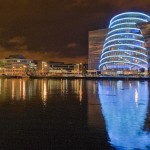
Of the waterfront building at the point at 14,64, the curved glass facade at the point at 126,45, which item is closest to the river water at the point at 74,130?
the curved glass facade at the point at 126,45

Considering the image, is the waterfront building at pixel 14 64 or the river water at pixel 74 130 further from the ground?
the waterfront building at pixel 14 64

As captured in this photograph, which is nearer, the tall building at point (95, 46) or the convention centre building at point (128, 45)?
the convention centre building at point (128, 45)

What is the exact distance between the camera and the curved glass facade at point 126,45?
112375mm

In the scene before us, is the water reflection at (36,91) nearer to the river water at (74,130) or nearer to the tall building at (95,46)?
the river water at (74,130)

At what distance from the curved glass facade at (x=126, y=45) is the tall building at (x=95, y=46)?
41.8 feet

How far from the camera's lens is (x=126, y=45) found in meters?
113

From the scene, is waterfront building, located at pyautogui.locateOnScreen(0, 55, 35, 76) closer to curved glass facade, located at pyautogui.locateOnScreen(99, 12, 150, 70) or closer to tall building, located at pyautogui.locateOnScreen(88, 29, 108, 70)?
tall building, located at pyautogui.locateOnScreen(88, 29, 108, 70)

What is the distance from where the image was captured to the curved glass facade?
11238 cm

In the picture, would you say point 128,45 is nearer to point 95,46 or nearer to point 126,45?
point 126,45

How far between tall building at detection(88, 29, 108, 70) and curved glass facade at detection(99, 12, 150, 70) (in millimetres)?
12749

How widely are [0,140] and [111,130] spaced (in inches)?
192

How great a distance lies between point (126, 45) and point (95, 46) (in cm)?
2822

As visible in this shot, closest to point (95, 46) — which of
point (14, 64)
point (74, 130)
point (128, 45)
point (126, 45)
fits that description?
point (126, 45)

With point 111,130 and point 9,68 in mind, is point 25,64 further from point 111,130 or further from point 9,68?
point 111,130
